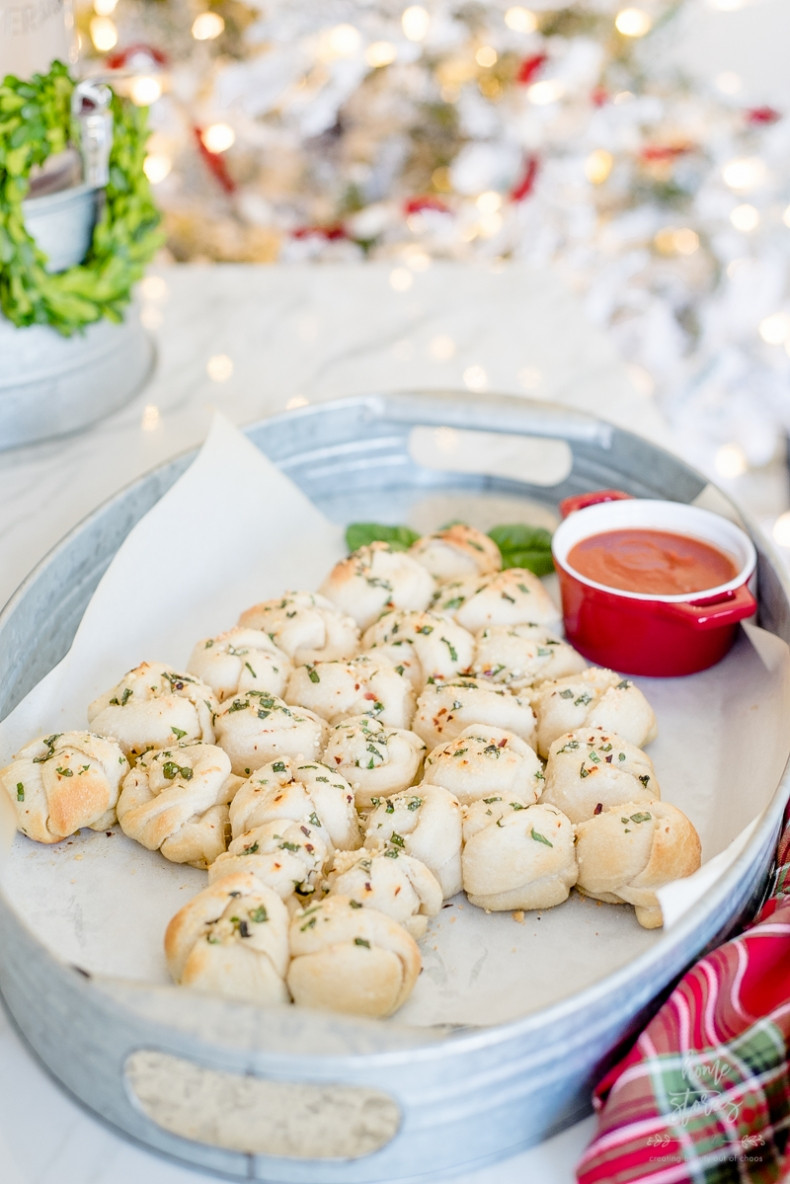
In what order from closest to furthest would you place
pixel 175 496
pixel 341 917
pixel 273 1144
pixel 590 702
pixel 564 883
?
pixel 273 1144
pixel 341 917
pixel 564 883
pixel 590 702
pixel 175 496

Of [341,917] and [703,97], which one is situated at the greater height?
[341,917]

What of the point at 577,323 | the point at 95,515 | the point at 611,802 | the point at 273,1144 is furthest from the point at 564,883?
the point at 577,323

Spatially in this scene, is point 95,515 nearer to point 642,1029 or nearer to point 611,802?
point 611,802

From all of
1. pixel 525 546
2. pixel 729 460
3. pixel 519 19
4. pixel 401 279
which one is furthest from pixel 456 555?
pixel 729 460

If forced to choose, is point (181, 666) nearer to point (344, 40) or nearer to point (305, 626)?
point (305, 626)

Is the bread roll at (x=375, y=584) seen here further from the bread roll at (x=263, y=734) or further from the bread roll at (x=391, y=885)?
the bread roll at (x=391, y=885)

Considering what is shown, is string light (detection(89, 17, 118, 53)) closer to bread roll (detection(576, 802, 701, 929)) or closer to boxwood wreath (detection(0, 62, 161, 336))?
boxwood wreath (detection(0, 62, 161, 336))

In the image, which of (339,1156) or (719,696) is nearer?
(339,1156)
